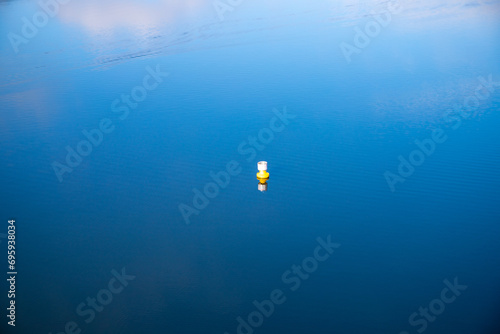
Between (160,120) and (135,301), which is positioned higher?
(160,120)

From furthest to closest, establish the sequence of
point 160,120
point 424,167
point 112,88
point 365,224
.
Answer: point 112,88 < point 160,120 < point 424,167 < point 365,224

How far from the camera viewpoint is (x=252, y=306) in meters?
3.15

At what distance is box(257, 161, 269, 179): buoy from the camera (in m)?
4.28

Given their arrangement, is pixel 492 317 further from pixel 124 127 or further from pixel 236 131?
pixel 124 127

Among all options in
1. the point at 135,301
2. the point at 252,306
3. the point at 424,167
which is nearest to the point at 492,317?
the point at 252,306

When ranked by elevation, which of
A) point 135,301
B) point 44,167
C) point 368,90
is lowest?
point 135,301

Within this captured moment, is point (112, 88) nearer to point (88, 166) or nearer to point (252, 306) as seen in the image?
point (88, 166)

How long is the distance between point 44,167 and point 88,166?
400 millimetres

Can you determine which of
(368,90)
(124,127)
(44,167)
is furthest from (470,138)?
(44,167)

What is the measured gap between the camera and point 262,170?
4301 millimetres

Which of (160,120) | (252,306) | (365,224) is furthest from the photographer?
(160,120)

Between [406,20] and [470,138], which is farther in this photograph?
[406,20]

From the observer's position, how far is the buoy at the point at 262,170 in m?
4.28

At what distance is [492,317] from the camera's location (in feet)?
9.71
